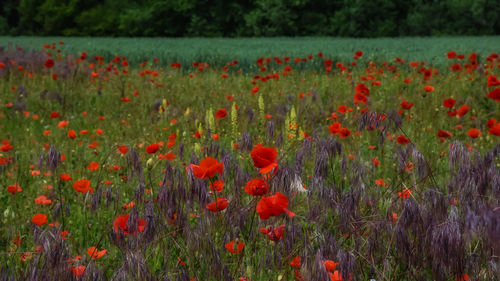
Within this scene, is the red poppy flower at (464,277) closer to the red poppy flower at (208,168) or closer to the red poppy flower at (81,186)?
the red poppy flower at (208,168)

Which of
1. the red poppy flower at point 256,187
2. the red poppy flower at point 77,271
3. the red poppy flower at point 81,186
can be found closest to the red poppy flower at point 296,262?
the red poppy flower at point 256,187

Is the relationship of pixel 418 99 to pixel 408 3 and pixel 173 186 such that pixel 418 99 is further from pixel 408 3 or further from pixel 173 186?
pixel 408 3

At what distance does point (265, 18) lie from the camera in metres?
31.0

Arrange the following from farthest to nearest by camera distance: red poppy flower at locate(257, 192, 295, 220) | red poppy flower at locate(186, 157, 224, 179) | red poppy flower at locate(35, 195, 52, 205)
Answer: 1. red poppy flower at locate(35, 195, 52, 205)
2. red poppy flower at locate(186, 157, 224, 179)
3. red poppy flower at locate(257, 192, 295, 220)

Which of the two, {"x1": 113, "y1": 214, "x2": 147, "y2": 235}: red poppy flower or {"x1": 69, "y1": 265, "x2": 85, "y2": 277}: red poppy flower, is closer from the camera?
{"x1": 69, "y1": 265, "x2": 85, "y2": 277}: red poppy flower

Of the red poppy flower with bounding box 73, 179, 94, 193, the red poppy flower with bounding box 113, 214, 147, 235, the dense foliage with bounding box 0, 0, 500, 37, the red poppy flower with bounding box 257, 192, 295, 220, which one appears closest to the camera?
the red poppy flower with bounding box 257, 192, 295, 220

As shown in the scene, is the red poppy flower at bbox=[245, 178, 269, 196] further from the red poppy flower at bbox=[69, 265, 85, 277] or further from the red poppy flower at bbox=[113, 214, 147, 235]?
the red poppy flower at bbox=[69, 265, 85, 277]

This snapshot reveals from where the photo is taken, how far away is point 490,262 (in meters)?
1.06

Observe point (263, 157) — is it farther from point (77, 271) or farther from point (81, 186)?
point (81, 186)

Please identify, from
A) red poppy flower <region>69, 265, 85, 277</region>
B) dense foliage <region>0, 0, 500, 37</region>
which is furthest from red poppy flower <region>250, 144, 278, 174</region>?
dense foliage <region>0, 0, 500, 37</region>

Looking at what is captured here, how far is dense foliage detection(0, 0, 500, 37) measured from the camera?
98.5 ft

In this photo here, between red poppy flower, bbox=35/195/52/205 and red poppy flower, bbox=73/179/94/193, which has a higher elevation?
red poppy flower, bbox=73/179/94/193

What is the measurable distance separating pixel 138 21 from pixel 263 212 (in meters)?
32.7


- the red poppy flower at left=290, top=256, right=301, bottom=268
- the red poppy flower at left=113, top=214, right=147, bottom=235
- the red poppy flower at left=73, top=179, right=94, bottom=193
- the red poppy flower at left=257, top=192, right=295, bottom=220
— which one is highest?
the red poppy flower at left=257, top=192, right=295, bottom=220
